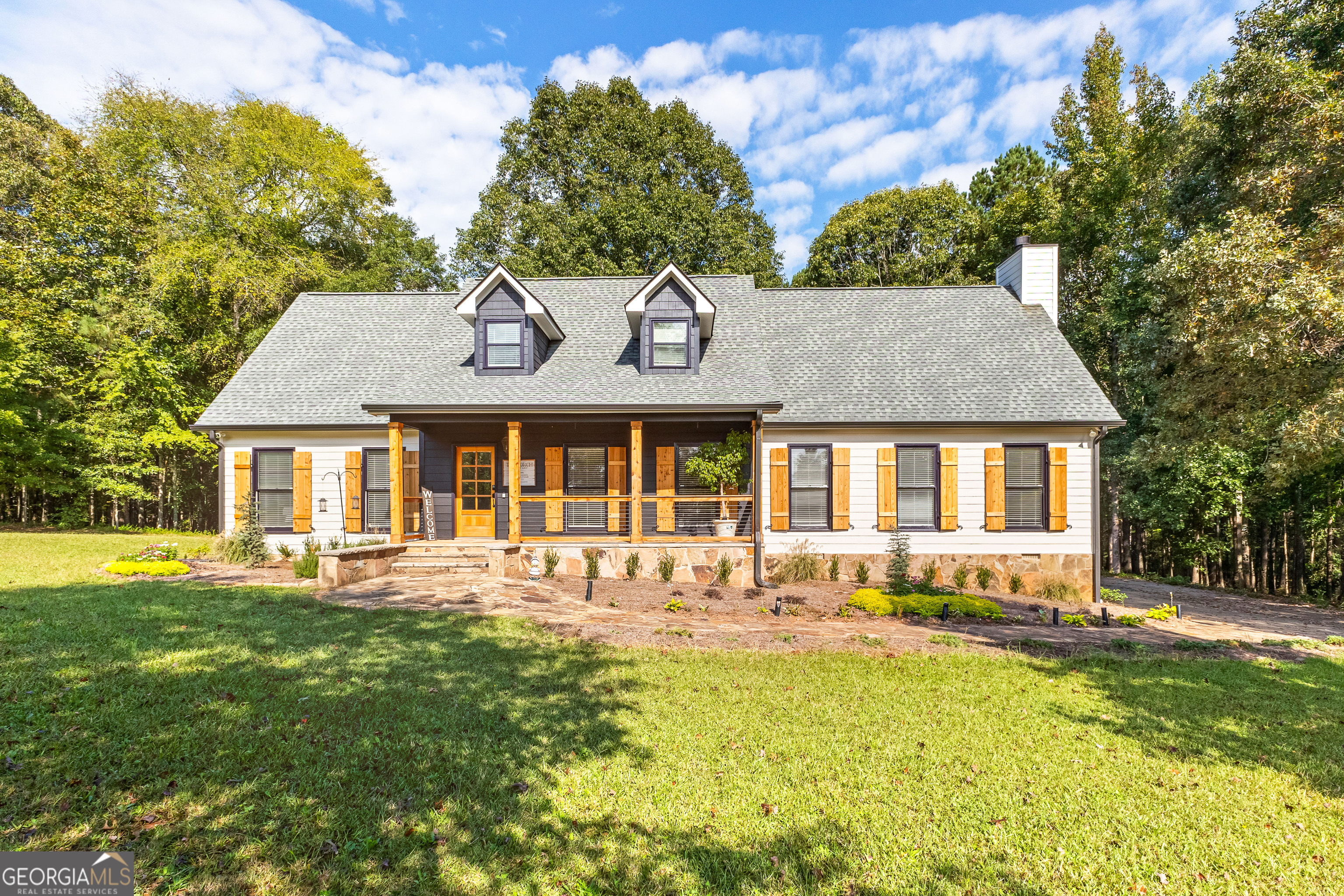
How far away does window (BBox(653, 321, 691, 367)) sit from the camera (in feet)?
43.1

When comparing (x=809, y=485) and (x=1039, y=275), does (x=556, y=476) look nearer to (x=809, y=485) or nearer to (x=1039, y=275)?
(x=809, y=485)

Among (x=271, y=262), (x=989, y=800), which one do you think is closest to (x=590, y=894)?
(x=989, y=800)

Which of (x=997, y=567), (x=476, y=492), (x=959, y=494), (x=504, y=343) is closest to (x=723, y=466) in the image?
(x=959, y=494)

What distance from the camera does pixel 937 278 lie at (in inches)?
1006

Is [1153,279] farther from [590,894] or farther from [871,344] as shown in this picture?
[590,894]

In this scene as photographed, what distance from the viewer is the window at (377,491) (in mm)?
13523

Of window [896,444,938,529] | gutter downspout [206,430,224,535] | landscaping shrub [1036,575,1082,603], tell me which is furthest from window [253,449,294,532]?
landscaping shrub [1036,575,1082,603]

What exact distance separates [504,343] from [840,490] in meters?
8.40

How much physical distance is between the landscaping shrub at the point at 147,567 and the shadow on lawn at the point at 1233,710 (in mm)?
13181

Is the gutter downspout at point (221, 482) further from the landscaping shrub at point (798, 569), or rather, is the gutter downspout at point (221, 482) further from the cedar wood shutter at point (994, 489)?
the cedar wood shutter at point (994, 489)

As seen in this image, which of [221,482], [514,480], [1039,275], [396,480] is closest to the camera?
[514,480]

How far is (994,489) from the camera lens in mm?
12586

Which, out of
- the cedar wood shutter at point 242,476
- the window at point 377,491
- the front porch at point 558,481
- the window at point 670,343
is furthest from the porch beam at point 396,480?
the window at point 670,343

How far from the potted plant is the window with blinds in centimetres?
230
